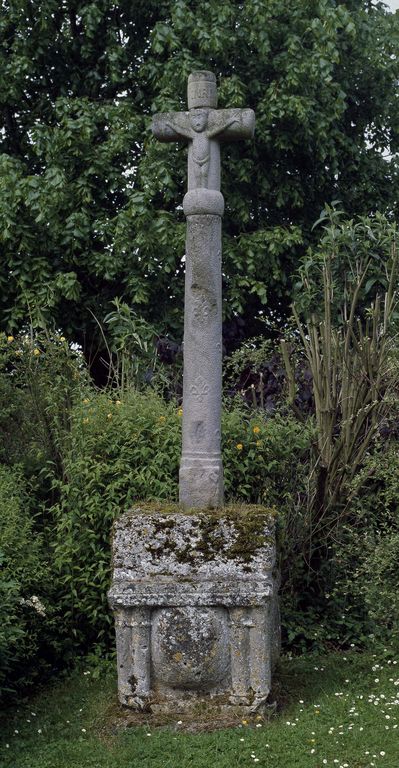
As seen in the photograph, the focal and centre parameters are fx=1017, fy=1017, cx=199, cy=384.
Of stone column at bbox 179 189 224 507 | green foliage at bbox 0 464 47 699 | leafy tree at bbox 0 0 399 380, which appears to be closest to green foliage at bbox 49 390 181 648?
green foliage at bbox 0 464 47 699

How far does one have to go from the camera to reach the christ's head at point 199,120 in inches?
237

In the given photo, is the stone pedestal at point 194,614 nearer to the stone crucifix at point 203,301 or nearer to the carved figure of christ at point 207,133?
the stone crucifix at point 203,301

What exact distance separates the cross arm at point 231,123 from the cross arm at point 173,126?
16cm

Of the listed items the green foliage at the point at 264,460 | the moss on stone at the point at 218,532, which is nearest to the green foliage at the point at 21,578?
the moss on stone at the point at 218,532

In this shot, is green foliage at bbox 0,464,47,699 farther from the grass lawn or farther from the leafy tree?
the leafy tree

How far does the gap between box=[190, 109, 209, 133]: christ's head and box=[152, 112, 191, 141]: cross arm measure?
→ 45 mm

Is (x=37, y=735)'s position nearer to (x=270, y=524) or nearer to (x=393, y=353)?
(x=270, y=524)

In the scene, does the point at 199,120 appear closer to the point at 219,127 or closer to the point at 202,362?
the point at 219,127

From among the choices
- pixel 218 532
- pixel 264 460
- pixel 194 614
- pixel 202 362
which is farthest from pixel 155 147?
pixel 194 614

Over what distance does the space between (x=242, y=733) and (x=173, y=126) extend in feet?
11.4

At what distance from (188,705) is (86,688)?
114 centimetres

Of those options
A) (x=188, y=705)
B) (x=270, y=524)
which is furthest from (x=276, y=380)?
(x=188, y=705)

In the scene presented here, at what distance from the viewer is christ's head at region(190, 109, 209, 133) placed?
6.01 metres

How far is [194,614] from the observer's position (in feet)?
18.0
